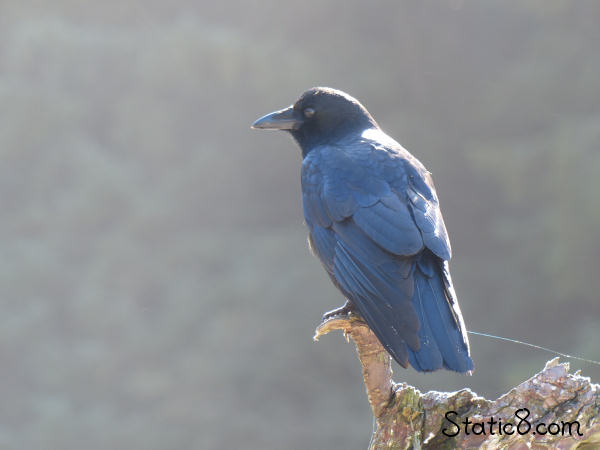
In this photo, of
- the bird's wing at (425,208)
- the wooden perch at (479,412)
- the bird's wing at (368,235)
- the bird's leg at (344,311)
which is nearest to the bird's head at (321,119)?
the bird's wing at (368,235)

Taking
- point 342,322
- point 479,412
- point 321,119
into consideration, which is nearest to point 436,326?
point 479,412

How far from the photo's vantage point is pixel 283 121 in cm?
288

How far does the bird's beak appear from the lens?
2.88 m

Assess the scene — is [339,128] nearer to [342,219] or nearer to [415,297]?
[342,219]

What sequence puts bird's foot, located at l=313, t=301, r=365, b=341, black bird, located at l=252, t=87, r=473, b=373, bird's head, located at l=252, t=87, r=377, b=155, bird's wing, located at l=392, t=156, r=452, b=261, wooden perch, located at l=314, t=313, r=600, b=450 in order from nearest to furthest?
wooden perch, located at l=314, t=313, r=600, b=450, black bird, located at l=252, t=87, r=473, b=373, bird's wing, located at l=392, t=156, r=452, b=261, bird's foot, located at l=313, t=301, r=365, b=341, bird's head, located at l=252, t=87, r=377, b=155

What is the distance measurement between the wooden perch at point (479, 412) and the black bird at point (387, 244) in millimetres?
149

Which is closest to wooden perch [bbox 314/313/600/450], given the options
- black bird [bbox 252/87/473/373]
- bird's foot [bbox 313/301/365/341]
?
bird's foot [bbox 313/301/365/341]

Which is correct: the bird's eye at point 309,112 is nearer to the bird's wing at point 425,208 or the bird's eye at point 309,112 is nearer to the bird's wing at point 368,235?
the bird's wing at point 368,235

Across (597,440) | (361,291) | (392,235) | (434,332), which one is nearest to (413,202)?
(392,235)

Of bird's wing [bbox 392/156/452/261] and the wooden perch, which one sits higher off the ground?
bird's wing [bbox 392/156/452/261]

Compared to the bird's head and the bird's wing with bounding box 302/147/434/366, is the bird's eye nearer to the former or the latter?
the bird's head

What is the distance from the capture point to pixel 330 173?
8.21 ft

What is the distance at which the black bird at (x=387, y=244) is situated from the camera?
1979 millimetres

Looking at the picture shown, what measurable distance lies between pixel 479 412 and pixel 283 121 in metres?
1.34
